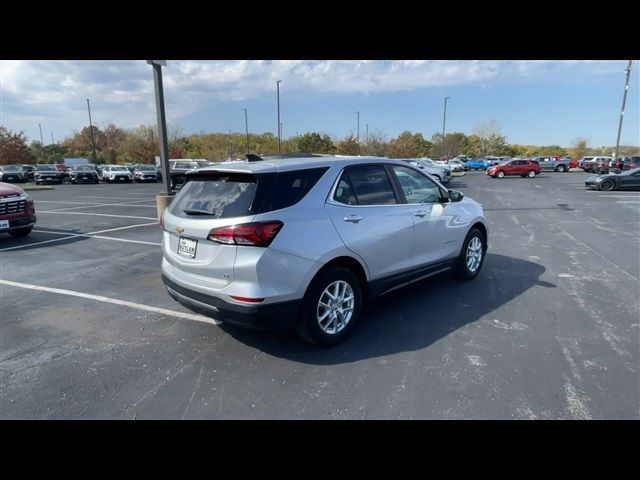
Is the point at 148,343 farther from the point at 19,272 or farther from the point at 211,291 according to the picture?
the point at 19,272

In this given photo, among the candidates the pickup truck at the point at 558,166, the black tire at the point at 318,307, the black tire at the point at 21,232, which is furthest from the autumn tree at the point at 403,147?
the black tire at the point at 318,307

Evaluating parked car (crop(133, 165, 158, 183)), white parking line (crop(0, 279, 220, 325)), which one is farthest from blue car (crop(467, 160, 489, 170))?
white parking line (crop(0, 279, 220, 325))

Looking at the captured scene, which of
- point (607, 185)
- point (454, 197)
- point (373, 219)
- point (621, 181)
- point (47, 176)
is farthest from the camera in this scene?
point (47, 176)

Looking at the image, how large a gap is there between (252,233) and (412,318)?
2173 millimetres

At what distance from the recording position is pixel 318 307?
3262 mm

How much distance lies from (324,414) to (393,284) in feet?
5.95

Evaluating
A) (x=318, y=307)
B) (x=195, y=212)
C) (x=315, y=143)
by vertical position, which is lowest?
(x=318, y=307)

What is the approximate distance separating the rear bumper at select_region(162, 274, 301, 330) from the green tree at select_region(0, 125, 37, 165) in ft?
214

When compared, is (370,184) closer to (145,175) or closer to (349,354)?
(349,354)

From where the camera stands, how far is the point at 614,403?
8.42ft

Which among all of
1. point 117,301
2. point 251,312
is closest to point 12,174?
point 117,301

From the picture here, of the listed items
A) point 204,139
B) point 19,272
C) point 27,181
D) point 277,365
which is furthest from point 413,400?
point 204,139

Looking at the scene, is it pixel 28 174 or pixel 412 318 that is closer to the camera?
pixel 412 318

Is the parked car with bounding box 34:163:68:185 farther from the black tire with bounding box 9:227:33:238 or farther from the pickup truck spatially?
the pickup truck
